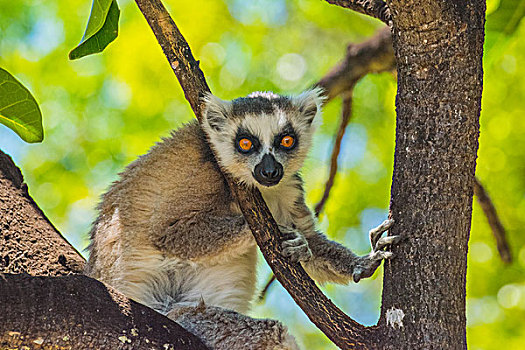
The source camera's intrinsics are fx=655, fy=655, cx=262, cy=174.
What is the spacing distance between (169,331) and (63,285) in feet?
1.66

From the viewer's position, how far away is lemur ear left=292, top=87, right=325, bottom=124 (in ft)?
16.9

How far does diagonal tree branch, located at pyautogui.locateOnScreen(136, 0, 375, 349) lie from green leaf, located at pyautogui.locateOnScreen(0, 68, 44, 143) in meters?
0.83

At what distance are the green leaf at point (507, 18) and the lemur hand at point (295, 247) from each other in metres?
1.83

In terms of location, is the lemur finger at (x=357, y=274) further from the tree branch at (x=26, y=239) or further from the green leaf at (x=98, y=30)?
the green leaf at (x=98, y=30)

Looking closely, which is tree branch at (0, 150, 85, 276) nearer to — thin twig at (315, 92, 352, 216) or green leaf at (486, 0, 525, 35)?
thin twig at (315, 92, 352, 216)

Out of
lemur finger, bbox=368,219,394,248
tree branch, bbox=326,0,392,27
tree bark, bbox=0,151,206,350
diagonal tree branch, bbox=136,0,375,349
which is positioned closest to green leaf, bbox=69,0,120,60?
diagonal tree branch, bbox=136,0,375,349

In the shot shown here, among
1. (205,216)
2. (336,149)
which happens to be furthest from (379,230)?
(336,149)

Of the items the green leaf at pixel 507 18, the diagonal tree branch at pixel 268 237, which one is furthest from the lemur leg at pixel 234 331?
the green leaf at pixel 507 18

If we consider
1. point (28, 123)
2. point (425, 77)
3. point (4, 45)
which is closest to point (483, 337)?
point (425, 77)

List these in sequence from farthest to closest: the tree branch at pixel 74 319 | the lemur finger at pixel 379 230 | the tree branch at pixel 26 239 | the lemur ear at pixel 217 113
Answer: the lemur ear at pixel 217 113, the tree branch at pixel 26 239, the lemur finger at pixel 379 230, the tree branch at pixel 74 319

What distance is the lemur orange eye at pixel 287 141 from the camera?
474cm

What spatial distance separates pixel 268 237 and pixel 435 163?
0.98 m

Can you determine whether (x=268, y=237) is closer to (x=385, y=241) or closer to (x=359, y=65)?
(x=385, y=241)

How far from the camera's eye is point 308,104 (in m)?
5.20
